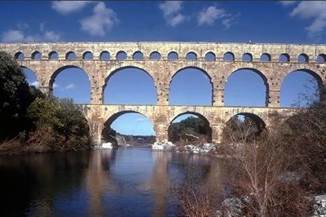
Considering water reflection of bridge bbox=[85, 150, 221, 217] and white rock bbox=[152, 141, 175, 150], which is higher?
white rock bbox=[152, 141, 175, 150]

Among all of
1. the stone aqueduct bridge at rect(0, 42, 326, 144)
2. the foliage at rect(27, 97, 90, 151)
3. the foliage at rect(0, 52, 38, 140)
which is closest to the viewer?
the foliage at rect(0, 52, 38, 140)

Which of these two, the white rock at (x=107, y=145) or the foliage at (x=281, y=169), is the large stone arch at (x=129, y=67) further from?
the foliage at (x=281, y=169)

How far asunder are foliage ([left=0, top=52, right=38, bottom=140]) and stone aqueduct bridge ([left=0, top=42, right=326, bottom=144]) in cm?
1657

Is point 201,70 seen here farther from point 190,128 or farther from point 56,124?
point 56,124

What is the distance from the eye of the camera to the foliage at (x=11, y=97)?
34.4m

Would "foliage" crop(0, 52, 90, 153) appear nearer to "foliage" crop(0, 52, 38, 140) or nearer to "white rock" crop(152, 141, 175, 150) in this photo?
"foliage" crop(0, 52, 38, 140)

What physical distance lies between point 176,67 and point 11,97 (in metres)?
24.8

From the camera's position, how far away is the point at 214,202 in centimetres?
1343

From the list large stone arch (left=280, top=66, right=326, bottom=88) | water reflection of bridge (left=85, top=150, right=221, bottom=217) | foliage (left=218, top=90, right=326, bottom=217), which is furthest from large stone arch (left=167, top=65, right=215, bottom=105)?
foliage (left=218, top=90, right=326, bottom=217)

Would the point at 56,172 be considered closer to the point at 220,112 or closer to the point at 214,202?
the point at 214,202

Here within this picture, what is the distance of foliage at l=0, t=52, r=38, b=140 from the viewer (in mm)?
34384

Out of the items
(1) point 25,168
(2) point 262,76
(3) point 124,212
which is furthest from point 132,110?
(3) point 124,212

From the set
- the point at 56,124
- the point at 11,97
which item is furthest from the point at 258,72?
the point at 11,97

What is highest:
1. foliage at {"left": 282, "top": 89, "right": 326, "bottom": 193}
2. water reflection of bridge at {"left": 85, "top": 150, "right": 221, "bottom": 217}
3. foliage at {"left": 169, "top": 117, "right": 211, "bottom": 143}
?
foliage at {"left": 169, "top": 117, "right": 211, "bottom": 143}
